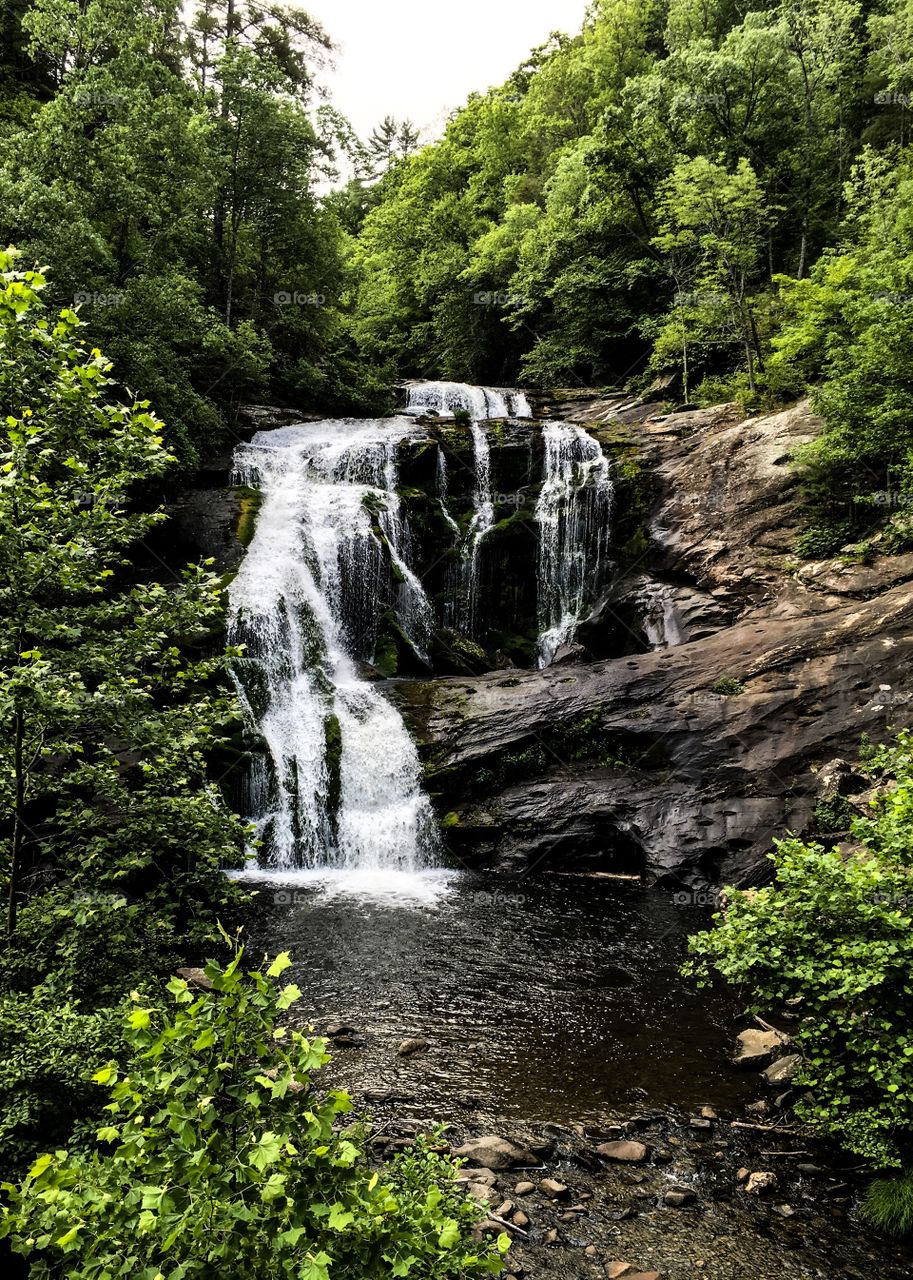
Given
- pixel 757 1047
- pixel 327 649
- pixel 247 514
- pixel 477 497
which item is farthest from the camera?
pixel 477 497

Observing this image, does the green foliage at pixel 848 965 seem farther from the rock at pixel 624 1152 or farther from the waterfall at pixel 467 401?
the waterfall at pixel 467 401

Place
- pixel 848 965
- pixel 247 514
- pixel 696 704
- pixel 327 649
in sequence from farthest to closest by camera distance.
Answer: pixel 247 514, pixel 327 649, pixel 696 704, pixel 848 965

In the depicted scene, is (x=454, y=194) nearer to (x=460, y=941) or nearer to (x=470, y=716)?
(x=470, y=716)

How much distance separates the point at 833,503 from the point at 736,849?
345 inches

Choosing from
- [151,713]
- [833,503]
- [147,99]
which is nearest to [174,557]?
[147,99]

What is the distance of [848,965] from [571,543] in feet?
54.5

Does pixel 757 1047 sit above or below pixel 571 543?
below

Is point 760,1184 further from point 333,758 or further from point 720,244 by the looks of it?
point 720,244

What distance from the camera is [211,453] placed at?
22031 mm

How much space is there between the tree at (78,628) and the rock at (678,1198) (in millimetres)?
4042

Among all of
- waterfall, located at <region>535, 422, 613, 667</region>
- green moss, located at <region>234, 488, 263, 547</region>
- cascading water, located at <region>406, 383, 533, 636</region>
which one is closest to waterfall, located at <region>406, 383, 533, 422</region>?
cascading water, located at <region>406, 383, 533, 636</region>

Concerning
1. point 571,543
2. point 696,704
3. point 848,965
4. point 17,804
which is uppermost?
point 571,543

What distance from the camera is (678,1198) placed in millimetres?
5086

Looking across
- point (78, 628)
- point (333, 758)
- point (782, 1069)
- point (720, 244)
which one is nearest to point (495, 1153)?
point (782, 1069)
